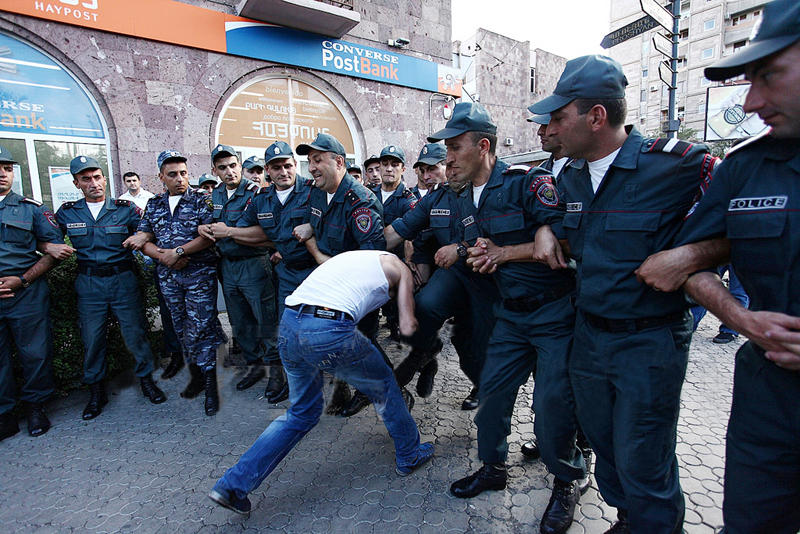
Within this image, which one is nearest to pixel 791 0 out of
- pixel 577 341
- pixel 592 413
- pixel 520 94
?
pixel 577 341

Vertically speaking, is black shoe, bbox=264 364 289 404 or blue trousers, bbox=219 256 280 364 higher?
blue trousers, bbox=219 256 280 364

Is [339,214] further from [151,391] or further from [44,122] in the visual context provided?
[44,122]

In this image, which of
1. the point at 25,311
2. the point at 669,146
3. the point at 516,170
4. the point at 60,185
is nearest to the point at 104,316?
the point at 25,311

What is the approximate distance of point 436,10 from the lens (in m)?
10.8

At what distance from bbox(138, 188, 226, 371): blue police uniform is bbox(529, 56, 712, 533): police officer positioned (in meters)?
3.23

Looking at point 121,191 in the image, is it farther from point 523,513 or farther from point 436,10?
point 436,10

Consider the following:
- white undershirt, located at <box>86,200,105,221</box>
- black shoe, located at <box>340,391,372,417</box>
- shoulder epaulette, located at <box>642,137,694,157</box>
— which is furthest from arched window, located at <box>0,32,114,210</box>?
shoulder epaulette, located at <box>642,137,694,157</box>

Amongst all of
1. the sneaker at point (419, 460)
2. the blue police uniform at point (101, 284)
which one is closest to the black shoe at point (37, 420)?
the blue police uniform at point (101, 284)

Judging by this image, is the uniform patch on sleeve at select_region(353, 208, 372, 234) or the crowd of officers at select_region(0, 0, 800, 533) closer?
the crowd of officers at select_region(0, 0, 800, 533)

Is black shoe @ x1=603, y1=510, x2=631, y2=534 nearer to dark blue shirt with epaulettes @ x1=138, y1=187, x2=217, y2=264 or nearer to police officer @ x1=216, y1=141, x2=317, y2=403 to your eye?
police officer @ x1=216, y1=141, x2=317, y2=403

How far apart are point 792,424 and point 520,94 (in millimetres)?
22026

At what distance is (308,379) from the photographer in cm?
236

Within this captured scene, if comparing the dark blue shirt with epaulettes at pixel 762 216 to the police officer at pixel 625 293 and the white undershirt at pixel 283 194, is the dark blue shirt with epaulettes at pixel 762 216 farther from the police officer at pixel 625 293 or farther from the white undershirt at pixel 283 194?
the white undershirt at pixel 283 194

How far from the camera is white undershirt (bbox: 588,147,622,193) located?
1877 mm
